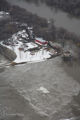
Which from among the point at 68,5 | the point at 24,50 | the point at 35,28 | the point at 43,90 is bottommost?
the point at 43,90

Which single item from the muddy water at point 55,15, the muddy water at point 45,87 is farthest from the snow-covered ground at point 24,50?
the muddy water at point 55,15

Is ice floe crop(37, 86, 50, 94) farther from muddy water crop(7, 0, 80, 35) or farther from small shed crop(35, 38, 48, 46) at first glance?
muddy water crop(7, 0, 80, 35)

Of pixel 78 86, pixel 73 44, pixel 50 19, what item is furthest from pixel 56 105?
pixel 50 19

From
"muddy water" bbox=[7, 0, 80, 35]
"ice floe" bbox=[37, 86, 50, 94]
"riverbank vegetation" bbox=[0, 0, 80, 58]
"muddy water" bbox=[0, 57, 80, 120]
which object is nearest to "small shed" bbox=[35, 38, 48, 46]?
"riverbank vegetation" bbox=[0, 0, 80, 58]

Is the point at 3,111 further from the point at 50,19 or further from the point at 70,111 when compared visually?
the point at 50,19

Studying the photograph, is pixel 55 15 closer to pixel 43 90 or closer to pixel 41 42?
pixel 41 42

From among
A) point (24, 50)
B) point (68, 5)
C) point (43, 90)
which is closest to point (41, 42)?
point (24, 50)
